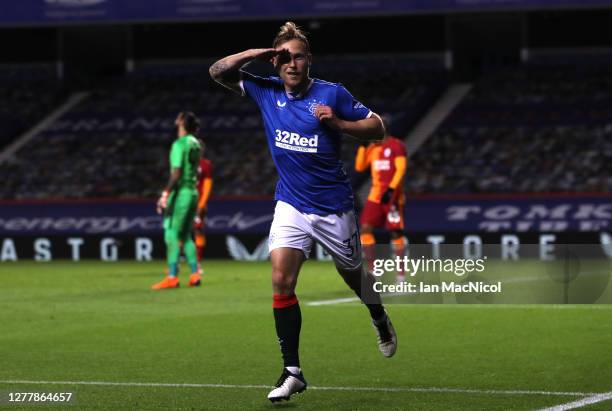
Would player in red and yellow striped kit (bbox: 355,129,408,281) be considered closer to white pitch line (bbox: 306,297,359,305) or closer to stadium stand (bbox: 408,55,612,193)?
white pitch line (bbox: 306,297,359,305)

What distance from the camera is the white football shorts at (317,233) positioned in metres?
8.02

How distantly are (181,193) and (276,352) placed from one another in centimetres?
725

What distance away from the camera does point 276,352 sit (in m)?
10.5

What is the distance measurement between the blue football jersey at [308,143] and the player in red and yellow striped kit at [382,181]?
9.62 m

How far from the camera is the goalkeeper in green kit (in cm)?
1712

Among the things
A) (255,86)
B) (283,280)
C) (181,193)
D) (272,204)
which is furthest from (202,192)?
(283,280)

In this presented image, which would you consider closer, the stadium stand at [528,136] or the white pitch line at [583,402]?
the white pitch line at [583,402]

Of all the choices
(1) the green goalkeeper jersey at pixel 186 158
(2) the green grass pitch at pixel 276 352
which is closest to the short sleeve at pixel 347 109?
(2) the green grass pitch at pixel 276 352

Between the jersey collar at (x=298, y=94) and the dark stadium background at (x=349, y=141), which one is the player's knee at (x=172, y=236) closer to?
the dark stadium background at (x=349, y=141)

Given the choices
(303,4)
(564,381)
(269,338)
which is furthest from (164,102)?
(564,381)

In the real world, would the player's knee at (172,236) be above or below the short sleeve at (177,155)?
below

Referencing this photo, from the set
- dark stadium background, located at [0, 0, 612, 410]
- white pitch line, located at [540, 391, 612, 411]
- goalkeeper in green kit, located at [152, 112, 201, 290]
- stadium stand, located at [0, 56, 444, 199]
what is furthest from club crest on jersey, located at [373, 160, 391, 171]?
stadium stand, located at [0, 56, 444, 199]

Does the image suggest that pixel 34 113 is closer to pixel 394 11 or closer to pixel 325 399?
pixel 394 11

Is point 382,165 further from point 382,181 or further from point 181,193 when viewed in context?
point 181,193
